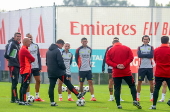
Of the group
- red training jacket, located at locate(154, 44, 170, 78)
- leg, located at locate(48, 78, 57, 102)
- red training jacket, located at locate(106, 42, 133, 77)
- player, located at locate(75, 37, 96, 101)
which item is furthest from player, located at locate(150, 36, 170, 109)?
player, located at locate(75, 37, 96, 101)

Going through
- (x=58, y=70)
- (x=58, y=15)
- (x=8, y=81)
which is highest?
(x=58, y=15)

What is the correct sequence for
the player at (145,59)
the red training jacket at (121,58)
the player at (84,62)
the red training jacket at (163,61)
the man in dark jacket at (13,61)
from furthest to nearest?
the player at (84,62) → the player at (145,59) → the man in dark jacket at (13,61) → the red training jacket at (121,58) → the red training jacket at (163,61)

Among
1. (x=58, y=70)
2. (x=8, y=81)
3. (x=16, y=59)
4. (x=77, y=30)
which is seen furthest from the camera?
(x=8, y=81)

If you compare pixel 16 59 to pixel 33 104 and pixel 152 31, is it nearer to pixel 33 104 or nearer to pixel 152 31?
pixel 33 104

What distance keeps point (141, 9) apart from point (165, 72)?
1381 centimetres

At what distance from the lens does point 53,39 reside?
26.7 m

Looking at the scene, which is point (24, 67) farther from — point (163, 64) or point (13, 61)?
point (163, 64)

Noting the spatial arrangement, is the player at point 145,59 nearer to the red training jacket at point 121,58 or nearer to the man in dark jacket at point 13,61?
the red training jacket at point 121,58

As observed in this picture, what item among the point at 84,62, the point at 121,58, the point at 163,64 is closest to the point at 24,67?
the point at 121,58

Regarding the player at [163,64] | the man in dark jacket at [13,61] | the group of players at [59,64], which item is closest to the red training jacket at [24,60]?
the group of players at [59,64]

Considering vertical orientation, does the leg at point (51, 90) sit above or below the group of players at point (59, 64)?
below

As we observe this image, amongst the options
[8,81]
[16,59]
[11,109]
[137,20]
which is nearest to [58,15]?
[137,20]

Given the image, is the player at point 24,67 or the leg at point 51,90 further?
the player at point 24,67

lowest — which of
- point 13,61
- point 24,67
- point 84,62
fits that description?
point 84,62
